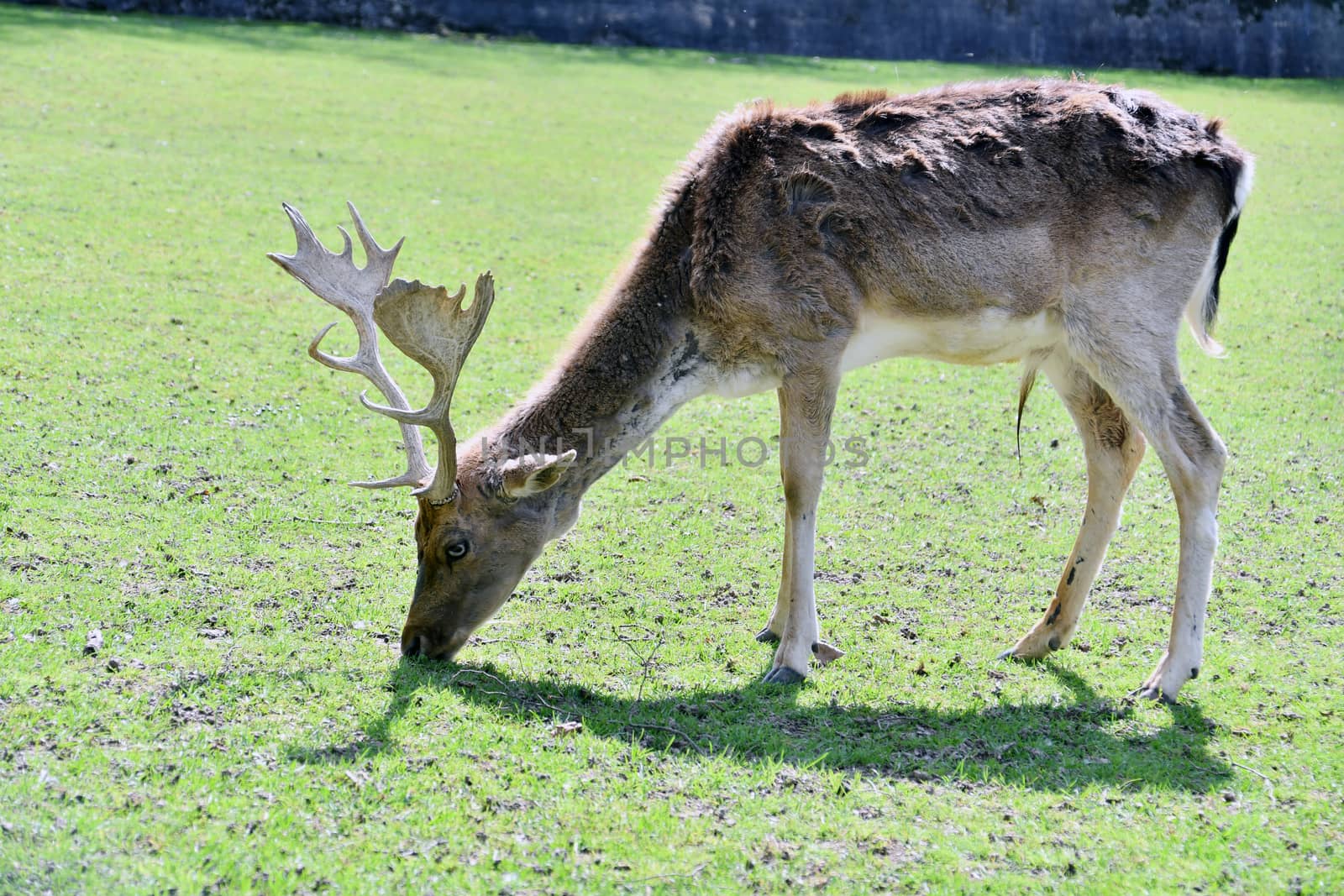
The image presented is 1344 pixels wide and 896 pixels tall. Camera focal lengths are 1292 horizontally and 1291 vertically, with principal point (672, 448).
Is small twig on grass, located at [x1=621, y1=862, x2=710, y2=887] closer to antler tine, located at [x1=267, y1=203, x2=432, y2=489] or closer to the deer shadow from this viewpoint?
the deer shadow

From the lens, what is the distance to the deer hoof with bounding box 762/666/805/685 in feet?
21.2

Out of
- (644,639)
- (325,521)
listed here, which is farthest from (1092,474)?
(325,521)

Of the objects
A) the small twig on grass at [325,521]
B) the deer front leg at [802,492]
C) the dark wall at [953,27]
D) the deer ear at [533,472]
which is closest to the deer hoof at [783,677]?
the deer front leg at [802,492]

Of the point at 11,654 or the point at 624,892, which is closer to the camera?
the point at 624,892

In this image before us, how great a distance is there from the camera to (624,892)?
4.54 m

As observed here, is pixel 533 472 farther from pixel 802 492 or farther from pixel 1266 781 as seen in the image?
pixel 1266 781

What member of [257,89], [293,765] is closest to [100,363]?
[293,765]

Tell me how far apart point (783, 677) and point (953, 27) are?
24074 mm

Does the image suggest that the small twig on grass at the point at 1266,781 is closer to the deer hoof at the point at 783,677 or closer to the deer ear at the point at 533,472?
the deer hoof at the point at 783,677

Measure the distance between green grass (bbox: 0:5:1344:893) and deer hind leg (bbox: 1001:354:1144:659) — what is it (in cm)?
28

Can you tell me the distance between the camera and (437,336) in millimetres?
6531

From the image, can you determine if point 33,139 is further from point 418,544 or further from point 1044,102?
point 1044,102

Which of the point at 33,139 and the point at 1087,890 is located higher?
the point at 33,139

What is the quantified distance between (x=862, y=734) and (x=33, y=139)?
13479mm
